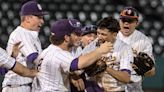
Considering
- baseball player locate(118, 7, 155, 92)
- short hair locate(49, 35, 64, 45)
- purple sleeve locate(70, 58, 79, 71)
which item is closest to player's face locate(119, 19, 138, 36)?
baseball player locate(118, 7, 155, 92)

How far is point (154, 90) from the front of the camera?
10.3m

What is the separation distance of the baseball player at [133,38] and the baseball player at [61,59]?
1.32m

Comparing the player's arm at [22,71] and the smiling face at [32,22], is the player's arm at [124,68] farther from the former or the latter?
the smiling face at [32,22]

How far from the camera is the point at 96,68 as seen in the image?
5.54 metres

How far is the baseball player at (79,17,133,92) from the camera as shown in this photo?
5599 millimetres

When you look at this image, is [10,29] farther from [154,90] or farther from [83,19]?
[154,90]

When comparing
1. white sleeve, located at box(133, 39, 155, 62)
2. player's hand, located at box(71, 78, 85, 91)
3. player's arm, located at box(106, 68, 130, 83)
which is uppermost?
white sleeve, located at box(133, 39, 155, 62)

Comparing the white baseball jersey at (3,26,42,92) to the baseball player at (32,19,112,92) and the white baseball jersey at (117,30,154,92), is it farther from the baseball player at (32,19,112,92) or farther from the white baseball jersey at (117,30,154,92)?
the white baseball jersey at (117,30,154,92)

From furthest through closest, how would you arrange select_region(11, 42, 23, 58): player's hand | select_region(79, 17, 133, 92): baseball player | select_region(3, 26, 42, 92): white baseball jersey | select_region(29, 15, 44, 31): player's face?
select_region(29, 15, 44, 31): player's face
select_region(3, 26, 42, 92): white baseball jersey
select_region(11, 42, 23, 58): player's hand
select_region(79, 17, 133, 92): baseball player

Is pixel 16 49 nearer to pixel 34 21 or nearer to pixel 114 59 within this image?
pixel 34 21

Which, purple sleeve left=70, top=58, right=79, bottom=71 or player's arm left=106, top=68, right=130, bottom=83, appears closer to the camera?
purple sleeve left=70, top=58, right=79, bottom=71

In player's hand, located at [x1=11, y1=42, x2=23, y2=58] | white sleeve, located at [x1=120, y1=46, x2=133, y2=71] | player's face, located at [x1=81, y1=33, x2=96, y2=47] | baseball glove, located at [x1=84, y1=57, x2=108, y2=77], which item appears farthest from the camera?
player's face, located at [x1=81, y1=33, x2=96, y2=47]

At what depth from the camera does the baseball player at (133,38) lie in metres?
6.63

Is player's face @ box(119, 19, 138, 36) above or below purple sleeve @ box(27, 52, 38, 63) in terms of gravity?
above
